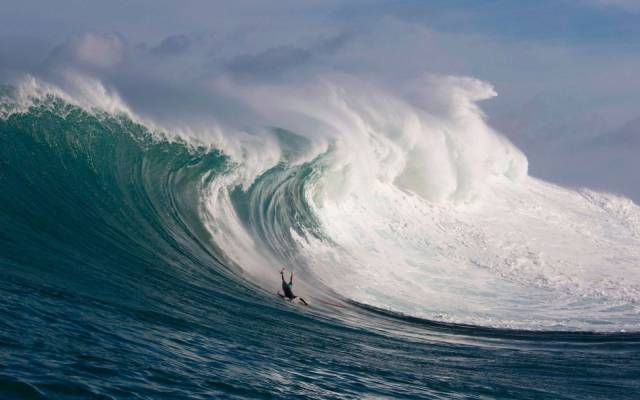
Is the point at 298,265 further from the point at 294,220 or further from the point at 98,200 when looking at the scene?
the point at 98,200

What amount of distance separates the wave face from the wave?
6cm

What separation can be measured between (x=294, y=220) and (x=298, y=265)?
73.3 inches

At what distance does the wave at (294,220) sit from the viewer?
13.3 m

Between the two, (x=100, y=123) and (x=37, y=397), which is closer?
(x=37, y=397)

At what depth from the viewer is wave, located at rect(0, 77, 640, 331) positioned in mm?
13320

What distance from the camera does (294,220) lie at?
18516 mm

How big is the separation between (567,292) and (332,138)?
22.9 ft

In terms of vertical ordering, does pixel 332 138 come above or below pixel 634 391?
above

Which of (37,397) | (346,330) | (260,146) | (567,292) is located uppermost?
(260,146)

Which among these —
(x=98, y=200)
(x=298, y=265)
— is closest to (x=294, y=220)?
(x=298, y=265)

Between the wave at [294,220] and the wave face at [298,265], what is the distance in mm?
57

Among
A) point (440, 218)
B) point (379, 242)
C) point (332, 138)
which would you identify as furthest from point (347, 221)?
point (440, 218)

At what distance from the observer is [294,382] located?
8250 mm

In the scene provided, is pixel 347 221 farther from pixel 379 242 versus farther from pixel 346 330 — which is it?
pixel 346 330
